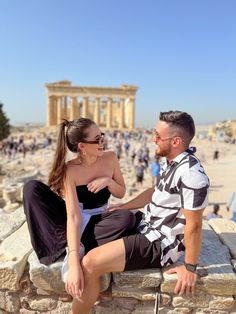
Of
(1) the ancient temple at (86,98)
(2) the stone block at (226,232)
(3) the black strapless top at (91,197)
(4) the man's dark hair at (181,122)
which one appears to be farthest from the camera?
(1) the ancient temple at (86,98)

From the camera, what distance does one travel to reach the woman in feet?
8.14

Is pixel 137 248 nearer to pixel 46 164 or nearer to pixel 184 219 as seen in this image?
pixel 184 219

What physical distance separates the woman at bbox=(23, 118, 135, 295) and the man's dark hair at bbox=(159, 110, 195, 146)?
0.61 m

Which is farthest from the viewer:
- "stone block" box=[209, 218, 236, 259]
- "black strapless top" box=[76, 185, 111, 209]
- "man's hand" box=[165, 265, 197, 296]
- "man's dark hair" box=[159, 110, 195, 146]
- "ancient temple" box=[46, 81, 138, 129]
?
"ancient temple" box=[46, 81, 138, 129]

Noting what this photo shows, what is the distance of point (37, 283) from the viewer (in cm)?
246

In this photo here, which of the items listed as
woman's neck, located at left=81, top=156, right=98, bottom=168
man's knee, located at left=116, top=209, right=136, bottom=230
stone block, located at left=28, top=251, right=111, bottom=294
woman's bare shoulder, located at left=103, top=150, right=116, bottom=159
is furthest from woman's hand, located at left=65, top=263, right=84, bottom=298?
woman's bare shoulder, located at left=103, top=150, right=116, bottom=159

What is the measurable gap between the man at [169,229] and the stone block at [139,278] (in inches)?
2.0

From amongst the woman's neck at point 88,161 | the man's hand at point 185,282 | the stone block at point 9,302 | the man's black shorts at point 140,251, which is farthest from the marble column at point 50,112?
the man's hand at point 185,282

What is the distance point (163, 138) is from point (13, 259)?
62.8 inches

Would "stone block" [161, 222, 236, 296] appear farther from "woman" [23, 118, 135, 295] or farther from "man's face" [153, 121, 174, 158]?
Result: "man's face" [153, 121, 174, 158]

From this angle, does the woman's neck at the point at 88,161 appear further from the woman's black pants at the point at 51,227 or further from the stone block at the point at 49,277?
the stone block at the point at 49,277

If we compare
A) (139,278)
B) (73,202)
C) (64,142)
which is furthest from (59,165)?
(139,278)

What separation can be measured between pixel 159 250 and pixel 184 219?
302mm

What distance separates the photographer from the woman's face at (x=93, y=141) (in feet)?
8.40
